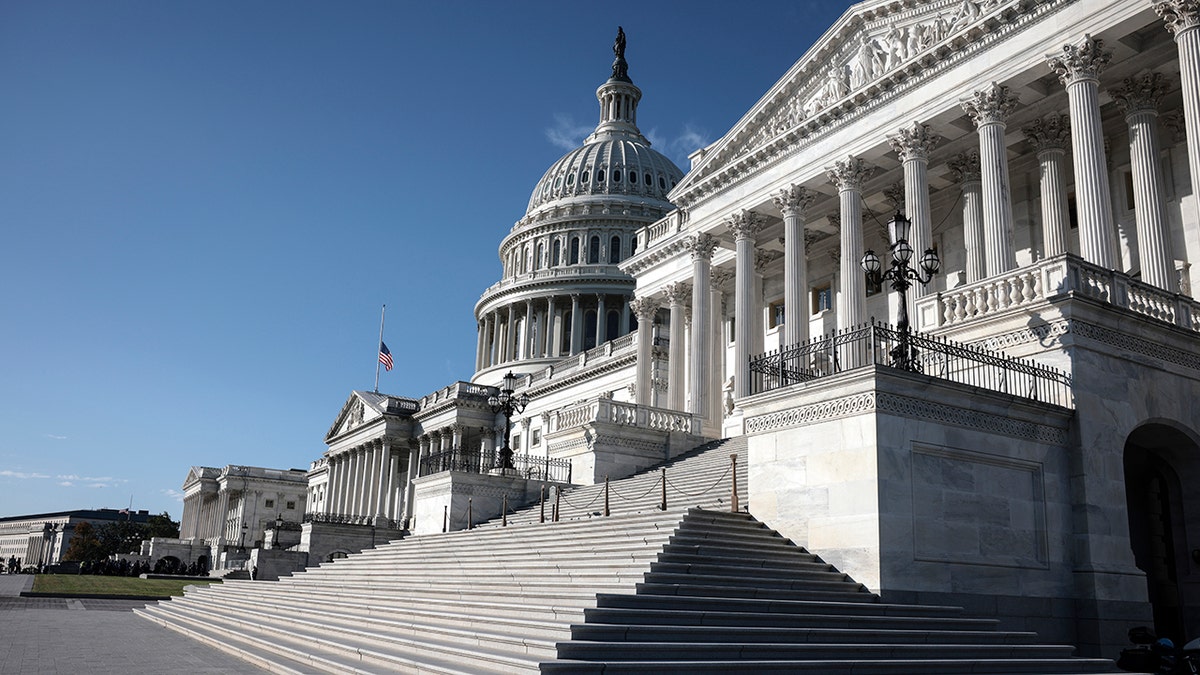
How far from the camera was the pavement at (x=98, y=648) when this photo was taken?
1590 cm

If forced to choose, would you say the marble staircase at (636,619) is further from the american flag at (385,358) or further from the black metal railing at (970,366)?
the american flag at (385,358)

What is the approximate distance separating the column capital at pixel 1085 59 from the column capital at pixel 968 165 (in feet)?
22.0

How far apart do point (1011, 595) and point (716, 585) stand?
6.41 m

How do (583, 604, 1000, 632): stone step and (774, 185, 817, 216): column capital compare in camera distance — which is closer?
(583, 604, 1000, 632): stone step

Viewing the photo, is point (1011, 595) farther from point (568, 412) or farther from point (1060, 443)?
point (568, 412)

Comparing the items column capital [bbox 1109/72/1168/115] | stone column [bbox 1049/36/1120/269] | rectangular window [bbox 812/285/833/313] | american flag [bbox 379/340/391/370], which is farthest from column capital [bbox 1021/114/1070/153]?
american flag [bbox 379/340/391/370]

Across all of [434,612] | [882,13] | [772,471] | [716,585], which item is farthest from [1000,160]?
[434,612]

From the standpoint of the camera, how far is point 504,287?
118m

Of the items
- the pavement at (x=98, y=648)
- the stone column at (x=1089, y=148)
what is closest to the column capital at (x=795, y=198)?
the stone column at (x=1089, y=148)

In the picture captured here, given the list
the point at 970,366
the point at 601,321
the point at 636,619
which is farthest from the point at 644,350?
the point at 601,321

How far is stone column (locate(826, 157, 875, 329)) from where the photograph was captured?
109 ft

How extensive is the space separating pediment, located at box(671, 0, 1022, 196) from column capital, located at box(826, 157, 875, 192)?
1935mm

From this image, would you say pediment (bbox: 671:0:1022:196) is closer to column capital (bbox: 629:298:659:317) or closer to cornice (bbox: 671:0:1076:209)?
cornice (bbox: 671:0:1076:209)

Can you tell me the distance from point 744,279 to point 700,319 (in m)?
3.24
